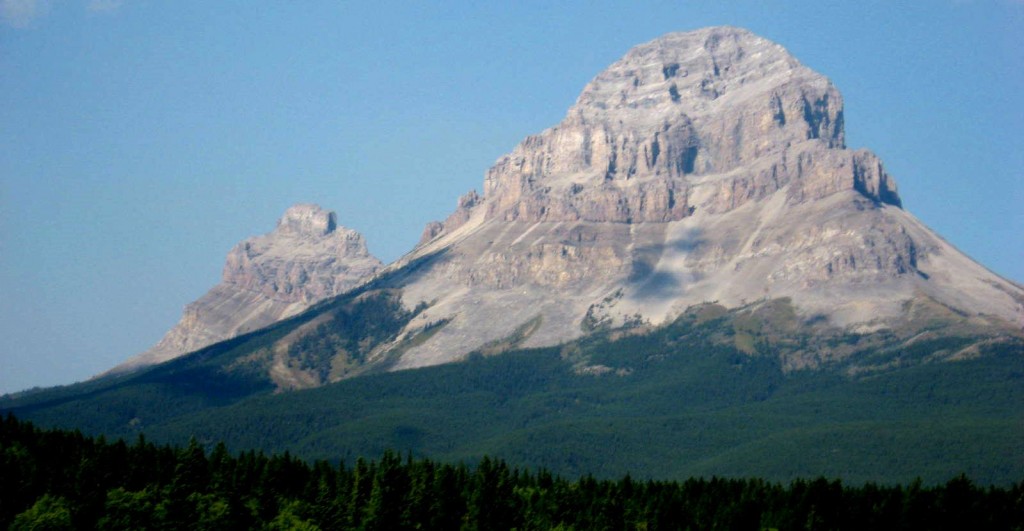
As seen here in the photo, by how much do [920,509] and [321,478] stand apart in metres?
66.9

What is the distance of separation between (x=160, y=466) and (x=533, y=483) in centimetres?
4532

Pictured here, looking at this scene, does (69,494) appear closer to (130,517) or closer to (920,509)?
(130,517)

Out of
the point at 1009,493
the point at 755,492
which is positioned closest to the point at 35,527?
the point at 755,492

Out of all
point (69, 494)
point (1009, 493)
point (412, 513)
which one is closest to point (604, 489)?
point (412, 513)

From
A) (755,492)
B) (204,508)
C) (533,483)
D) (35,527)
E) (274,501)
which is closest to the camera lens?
(35,527)

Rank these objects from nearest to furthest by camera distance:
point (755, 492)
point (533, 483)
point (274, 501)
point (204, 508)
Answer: point (204, 508)
point (274, 501)
point (755, 492)
point (533, 483)

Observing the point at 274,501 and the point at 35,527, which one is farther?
the point at 274,501

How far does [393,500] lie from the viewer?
16238 centimetres

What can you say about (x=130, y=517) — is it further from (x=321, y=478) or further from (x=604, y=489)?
(x=604, y=489)

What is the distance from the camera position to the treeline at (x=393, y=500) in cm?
15825

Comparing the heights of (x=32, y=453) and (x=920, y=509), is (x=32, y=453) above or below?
above

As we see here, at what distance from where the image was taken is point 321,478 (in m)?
178

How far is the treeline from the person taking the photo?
519 ft

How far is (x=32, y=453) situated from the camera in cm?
18625
